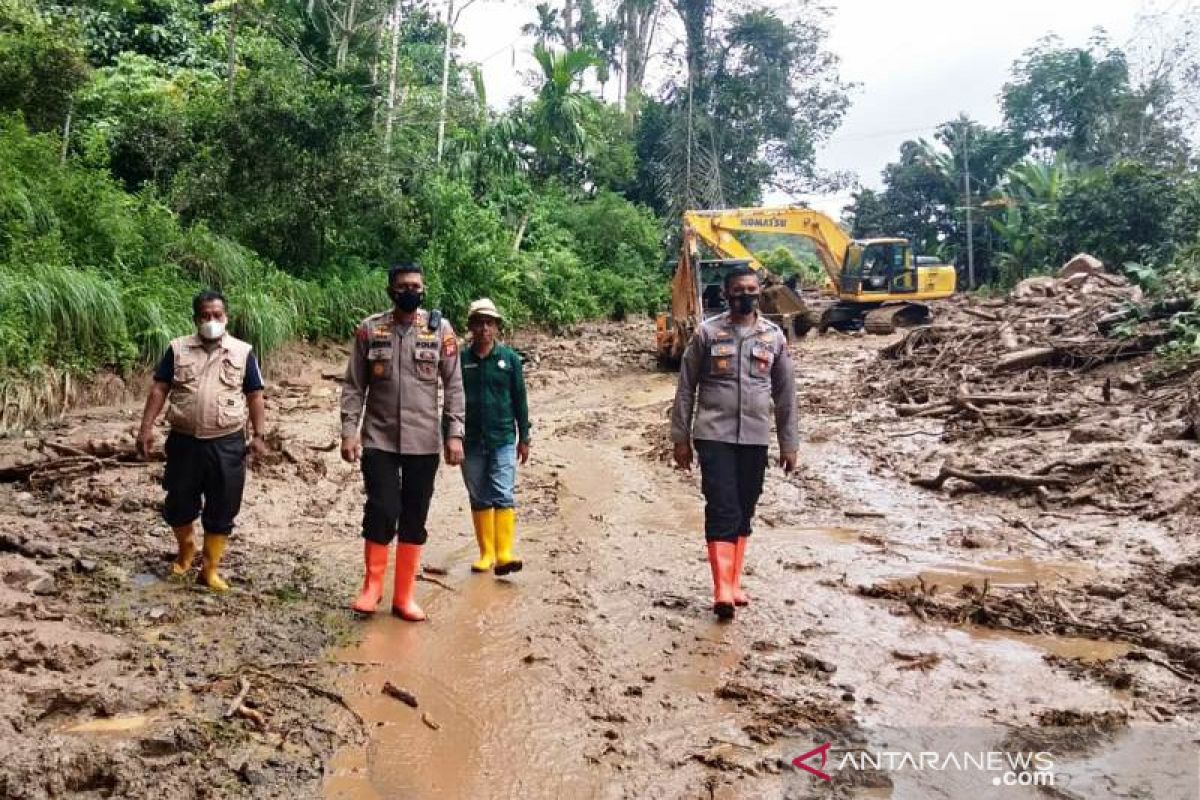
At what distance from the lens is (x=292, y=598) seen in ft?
15.4

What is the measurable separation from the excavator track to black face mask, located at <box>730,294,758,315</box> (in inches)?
673

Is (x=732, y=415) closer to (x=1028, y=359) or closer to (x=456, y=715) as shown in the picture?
(x=456, y=715)

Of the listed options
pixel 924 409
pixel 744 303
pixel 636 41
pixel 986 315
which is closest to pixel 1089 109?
pixel 636 41

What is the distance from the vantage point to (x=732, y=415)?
461 centimetres

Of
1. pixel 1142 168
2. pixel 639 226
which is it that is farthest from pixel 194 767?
pixel 1142 168

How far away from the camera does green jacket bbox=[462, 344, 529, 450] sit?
5180 mm

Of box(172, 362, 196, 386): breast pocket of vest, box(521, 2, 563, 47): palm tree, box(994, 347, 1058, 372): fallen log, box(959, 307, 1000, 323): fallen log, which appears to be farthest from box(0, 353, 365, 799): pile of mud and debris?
box(521, 2, 563, 47): palm tree

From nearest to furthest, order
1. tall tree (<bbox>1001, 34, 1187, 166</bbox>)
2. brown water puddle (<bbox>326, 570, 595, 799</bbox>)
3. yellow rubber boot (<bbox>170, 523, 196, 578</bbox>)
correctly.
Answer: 1. brown water puddle (<bbox>326, 570, 595, 799</bbox>)
2. yellow rubber boot (<bbox>170, 523, 196, 578</bbox>)
3. tall tree (<bbox>1001, 34, 1187, 166</bbox>)

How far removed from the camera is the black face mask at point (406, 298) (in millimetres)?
4426

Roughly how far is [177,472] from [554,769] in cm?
280

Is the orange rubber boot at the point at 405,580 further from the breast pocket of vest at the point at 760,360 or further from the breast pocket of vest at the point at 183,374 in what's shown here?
the breast pocket of vest at the point at 760,360

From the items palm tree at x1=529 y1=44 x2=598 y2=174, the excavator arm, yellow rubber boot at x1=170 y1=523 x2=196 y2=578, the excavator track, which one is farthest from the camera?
palm tree at x1=529 y1=44 x2=598 y2=174

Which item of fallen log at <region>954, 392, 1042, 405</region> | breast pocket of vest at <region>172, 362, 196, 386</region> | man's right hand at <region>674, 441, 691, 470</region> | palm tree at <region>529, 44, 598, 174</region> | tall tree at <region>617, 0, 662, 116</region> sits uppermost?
tall tree at <region>617, 0, 662, 116</region>

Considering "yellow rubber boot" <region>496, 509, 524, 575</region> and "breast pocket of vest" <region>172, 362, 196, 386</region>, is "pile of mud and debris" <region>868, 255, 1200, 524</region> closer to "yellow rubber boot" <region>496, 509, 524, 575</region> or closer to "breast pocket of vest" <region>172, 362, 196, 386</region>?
"yellow rubber boot" <region>496, 509, 524, 575</region>
